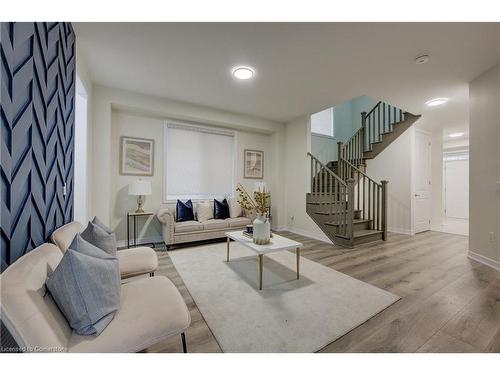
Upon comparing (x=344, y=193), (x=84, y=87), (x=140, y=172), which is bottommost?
(x=344, y=193)

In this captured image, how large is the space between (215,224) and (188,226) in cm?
49

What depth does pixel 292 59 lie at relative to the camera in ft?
8.36

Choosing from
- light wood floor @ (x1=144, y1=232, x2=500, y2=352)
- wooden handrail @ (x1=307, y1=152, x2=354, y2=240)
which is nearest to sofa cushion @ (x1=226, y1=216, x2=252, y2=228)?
light wood floor @ (x1=144, y1=232, x2=500, y2=352)

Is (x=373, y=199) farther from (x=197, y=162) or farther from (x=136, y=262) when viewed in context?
(x=136, y=262)

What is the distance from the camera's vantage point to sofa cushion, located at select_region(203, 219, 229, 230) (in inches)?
149

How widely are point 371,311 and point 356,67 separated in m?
2.78

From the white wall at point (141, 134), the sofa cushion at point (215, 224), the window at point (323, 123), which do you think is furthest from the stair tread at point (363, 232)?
the window at point (323, 123)

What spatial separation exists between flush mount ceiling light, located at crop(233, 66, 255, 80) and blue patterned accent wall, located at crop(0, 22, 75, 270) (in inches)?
69.6

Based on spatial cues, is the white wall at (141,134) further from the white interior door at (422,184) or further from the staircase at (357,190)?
the white interior door at (422,184)

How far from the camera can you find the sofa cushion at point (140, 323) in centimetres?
94

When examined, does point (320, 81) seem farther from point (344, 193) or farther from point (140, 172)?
point (140, 172)

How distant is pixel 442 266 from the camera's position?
2.80 meters
